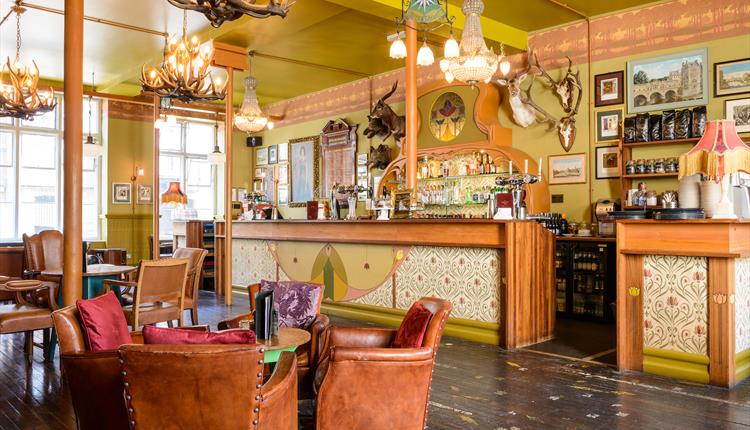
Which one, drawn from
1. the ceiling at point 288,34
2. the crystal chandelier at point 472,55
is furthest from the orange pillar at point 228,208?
the crystal chandelier at point 472,55

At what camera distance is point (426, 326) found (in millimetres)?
3145

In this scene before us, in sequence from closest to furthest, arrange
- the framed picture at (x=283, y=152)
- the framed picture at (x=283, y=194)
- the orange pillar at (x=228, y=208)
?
the orange pillar at (x=228, y=208) < the framed picture at (x=283, y=194) < the framed picture at (x=283, y=152)

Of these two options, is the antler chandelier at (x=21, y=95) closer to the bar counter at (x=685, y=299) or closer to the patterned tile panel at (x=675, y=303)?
the bar counter at (x=685, y=299)

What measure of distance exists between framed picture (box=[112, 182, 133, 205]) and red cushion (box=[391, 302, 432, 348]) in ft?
38.8

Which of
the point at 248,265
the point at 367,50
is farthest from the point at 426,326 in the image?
the point at 367,50

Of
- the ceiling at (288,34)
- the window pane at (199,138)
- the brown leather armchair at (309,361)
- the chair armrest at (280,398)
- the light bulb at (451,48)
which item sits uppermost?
the ceiling at (288,34)

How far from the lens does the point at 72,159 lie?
15.2 ft

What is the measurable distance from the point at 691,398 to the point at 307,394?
108 inches

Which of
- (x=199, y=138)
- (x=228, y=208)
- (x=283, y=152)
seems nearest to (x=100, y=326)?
(x=228, y=208)

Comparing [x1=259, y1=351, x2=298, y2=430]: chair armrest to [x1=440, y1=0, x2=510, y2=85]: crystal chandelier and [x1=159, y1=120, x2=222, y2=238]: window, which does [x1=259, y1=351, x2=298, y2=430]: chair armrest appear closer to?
[x1=440, y1=0, x2=510, y2=85]: crystal chandelier

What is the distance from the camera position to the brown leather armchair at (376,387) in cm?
293

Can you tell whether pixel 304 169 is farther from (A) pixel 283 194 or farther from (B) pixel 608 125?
(B) pixel 608 125

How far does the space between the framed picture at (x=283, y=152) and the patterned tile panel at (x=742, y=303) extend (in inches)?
424

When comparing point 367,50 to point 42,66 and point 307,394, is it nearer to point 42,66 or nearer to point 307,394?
point 42,66
